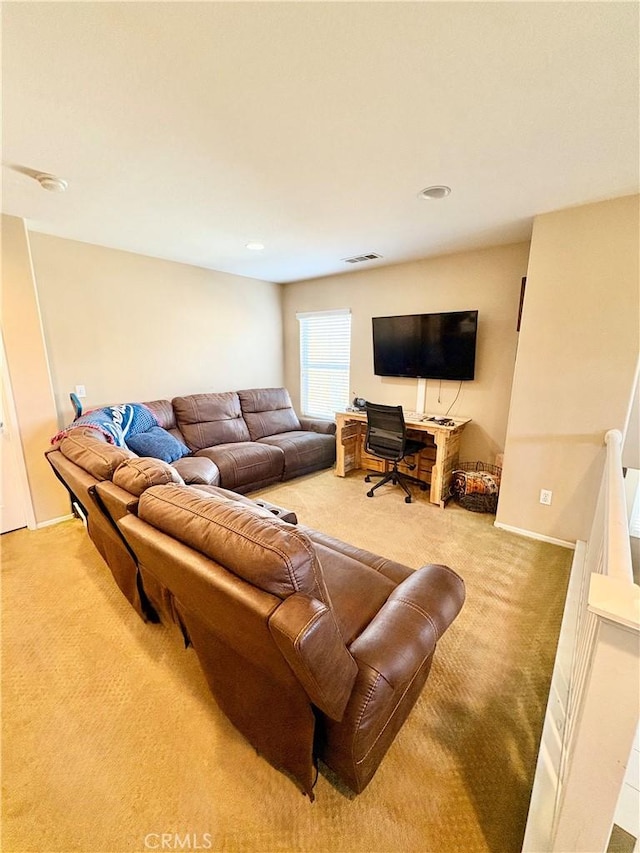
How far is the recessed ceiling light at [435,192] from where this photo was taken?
2.01 metres

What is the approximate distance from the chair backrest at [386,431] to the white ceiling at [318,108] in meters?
1.62

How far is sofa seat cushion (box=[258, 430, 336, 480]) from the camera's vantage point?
3.79 metres

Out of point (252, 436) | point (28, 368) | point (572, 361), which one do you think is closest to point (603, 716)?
point (572, 361)

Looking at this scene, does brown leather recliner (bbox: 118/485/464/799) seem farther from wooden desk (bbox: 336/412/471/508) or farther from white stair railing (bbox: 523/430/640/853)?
wooden desk (bbox: 336/412/471/508)

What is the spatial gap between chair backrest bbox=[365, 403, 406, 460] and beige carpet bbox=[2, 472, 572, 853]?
1.44 metres

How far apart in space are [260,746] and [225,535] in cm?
82

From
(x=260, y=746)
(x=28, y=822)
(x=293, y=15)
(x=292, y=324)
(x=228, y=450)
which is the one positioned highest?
(x=293, y=15)

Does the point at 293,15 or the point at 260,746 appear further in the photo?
the point at 260,746

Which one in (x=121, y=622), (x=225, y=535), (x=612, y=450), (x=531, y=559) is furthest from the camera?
(x=531, y=559)

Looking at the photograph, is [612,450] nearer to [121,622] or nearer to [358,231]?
[358,231]

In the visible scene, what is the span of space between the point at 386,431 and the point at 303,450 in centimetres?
103

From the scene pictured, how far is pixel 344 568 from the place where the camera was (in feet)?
4.99

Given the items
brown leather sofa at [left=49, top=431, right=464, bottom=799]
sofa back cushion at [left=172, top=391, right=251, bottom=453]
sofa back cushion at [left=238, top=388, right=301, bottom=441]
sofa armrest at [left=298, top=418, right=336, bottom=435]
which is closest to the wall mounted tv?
sofa armrest at [left=298, top=418, right=336, bottom=435]

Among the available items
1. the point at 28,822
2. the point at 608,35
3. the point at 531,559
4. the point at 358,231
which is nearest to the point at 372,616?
the point at 28,822
